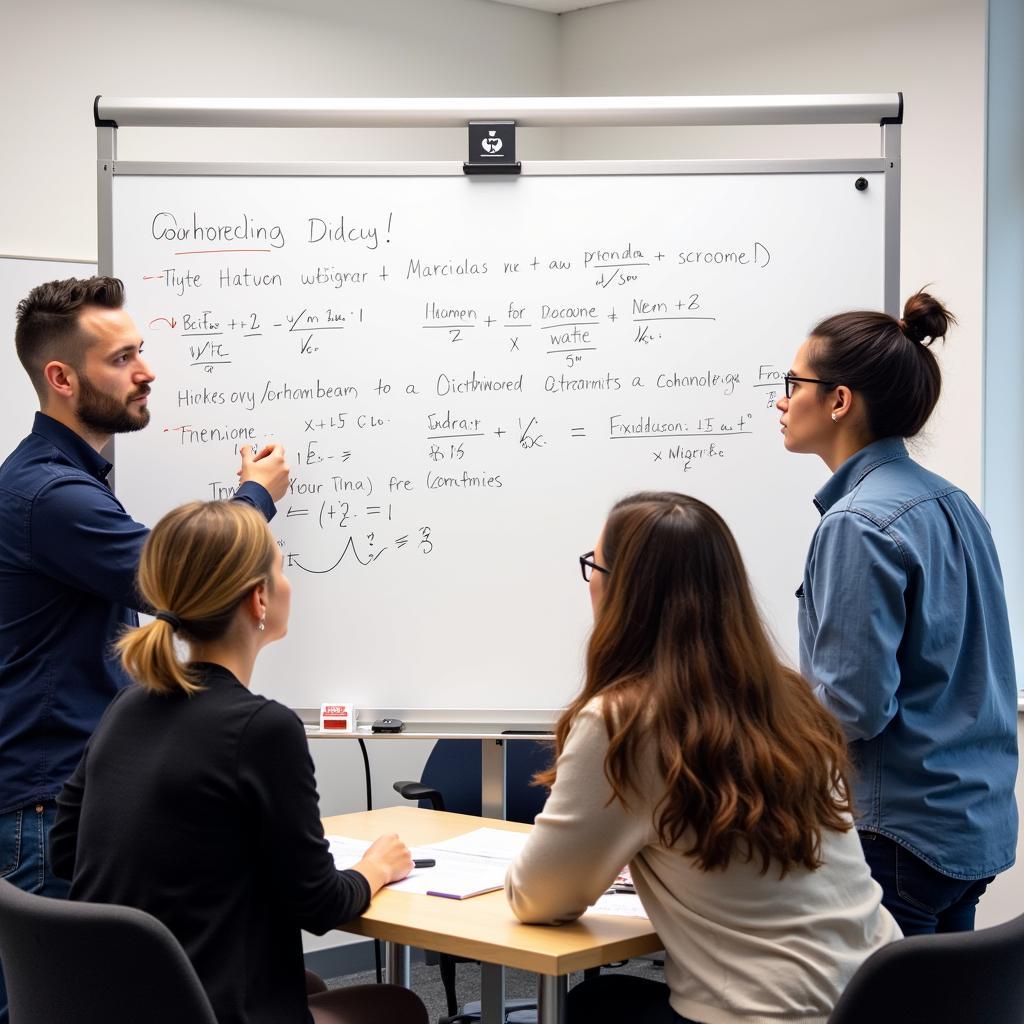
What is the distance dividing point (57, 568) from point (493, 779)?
3.44 ft

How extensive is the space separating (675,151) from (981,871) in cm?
305

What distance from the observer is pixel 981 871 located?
77.2 inches

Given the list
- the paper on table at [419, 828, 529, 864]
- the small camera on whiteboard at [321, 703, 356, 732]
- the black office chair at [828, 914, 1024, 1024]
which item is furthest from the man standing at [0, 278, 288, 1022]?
the black office chair at [828, 914, 1024, 1024]

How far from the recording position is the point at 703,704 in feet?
5.35

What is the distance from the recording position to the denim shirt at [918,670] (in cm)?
195

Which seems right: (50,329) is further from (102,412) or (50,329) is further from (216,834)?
(216,834)

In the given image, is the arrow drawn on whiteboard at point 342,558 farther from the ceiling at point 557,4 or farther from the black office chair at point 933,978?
the ceiling at point 557,4

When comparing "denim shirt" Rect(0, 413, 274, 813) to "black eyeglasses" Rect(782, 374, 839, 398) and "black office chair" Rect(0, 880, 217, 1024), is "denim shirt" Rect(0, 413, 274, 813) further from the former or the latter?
"black eyeglasses" Rect(782, 374, 839, 398)

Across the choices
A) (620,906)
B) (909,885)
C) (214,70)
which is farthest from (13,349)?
(909,885)

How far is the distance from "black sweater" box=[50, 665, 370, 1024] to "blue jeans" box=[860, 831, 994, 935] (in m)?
0.88

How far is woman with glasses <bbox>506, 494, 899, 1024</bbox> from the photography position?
1.59 m

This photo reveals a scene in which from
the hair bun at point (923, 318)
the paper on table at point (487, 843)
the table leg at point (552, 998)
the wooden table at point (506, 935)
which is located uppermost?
the hair bun at point (923, 318)

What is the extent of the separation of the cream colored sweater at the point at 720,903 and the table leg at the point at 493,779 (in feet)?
3.30

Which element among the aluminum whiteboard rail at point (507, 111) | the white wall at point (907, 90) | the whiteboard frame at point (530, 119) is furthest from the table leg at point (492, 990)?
the white wall at point (907, 90)
